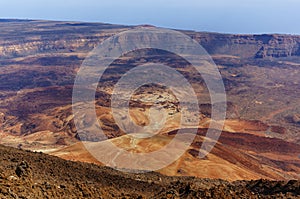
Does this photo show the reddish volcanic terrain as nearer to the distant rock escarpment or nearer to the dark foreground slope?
the distant rock escarpment

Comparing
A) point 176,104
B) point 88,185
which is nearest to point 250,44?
point 176,104

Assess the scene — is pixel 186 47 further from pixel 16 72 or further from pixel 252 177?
pixel 252 177

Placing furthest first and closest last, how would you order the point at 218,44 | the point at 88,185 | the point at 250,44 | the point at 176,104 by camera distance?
the point at 250,44 → the point at 218,44 → the point at 176,104 → the point at 88,185

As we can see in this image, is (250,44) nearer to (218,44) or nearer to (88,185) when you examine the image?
(218,44)

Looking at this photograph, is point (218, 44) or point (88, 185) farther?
point (218, 44)

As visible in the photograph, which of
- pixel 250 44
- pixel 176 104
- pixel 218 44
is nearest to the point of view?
pixel 176 104

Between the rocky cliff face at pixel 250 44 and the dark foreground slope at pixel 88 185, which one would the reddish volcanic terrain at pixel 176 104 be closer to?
the rocky cliff face at pixel 250 44

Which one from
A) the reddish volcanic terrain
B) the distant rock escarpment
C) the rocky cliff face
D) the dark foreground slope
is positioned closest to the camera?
the dark foreground slope

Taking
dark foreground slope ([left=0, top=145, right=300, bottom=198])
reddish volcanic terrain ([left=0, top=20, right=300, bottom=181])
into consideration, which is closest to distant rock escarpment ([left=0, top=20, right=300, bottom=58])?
reddish volcanic terrain ([left=0, top=20, right=300, bottom=181])

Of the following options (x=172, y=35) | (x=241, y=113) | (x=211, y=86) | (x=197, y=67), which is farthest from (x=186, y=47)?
(x=241, y=113)
